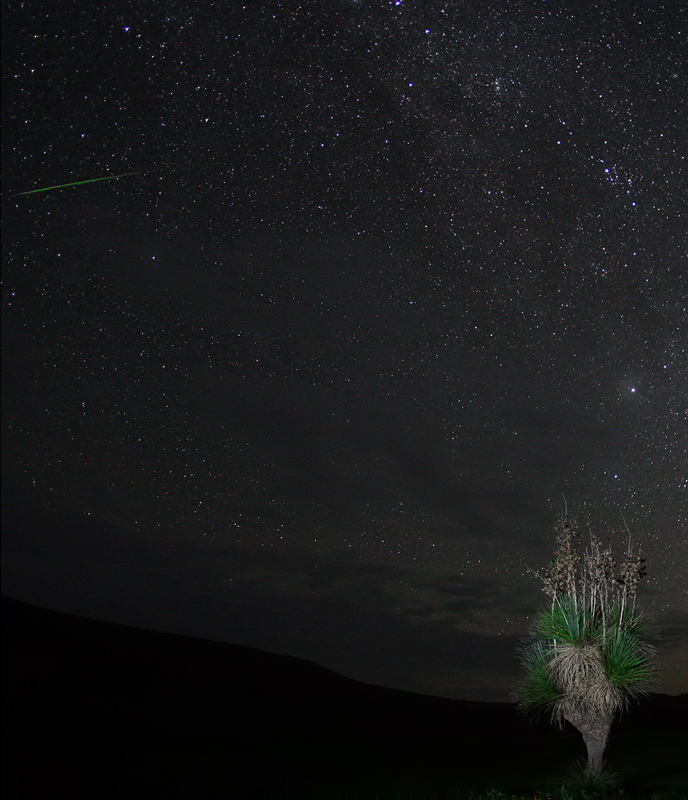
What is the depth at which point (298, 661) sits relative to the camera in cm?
5856

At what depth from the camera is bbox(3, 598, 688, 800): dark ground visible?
92.5 ft

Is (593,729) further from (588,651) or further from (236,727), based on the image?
(236,727)

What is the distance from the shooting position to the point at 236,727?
40906 millimetres

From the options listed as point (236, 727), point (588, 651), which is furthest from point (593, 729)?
point (236, 727)

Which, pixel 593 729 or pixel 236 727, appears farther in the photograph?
pixel 236 727

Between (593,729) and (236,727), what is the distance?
107 ft

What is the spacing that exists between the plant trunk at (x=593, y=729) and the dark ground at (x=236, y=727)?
38.3ft

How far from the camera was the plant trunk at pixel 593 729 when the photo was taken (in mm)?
12172

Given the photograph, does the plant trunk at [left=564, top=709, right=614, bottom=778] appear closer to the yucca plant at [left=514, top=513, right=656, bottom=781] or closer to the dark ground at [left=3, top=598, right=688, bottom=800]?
the yucca plant at [left=514, top=513, right=656, bottom=781]

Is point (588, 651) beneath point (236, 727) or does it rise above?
above

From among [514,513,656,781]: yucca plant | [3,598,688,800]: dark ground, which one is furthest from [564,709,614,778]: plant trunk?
[3,598,688,800]: dark ground

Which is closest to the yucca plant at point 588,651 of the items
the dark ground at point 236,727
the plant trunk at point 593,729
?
the plant trunk at point 593,729

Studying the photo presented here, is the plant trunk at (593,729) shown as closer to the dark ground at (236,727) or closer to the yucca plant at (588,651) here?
the yucca plant at (588,651)

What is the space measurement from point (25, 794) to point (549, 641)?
40.1 feet
